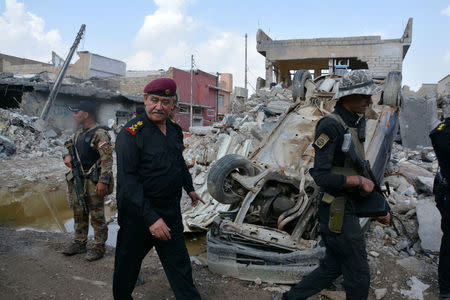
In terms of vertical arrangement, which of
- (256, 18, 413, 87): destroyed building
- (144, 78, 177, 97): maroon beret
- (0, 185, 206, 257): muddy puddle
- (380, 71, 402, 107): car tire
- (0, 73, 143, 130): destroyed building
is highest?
(256, 18, 413, 87): destroyed building

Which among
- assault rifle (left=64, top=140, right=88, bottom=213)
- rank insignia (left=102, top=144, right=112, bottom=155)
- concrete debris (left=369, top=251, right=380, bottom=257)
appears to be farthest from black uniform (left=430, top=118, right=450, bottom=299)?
assault rifle (left=64, top=140, right=88, bottom=213)

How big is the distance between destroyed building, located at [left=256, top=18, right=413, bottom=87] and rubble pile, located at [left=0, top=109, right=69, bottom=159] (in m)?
10.5

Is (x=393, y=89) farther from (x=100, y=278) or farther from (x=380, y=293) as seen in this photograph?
(x=100, y=278)

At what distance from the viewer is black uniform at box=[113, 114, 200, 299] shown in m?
2.06

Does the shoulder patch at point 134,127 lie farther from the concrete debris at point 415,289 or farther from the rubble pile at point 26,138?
the rubble pile at point 26,138

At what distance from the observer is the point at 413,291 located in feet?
10.6

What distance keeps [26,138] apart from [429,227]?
14186 mm

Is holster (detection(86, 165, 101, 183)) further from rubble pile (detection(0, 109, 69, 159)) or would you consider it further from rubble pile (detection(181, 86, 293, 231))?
rubble pile (detection(0, 109, 69, 159))

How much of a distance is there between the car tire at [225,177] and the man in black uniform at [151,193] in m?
1.36

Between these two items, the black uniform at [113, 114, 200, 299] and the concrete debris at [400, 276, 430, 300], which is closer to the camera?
the black uniform at [113, 114, 200, 299]

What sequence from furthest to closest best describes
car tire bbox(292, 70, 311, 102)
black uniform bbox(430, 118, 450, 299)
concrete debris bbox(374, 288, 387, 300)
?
car tire bbox(292, 70, 311, 102) → concrete debris bbox(374, 288, 387, 300) → black uniform bbox(430, 118, 450, 299)

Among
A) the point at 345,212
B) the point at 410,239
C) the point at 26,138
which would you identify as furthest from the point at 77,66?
the point at 345,212

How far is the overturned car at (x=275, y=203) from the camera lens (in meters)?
3.27

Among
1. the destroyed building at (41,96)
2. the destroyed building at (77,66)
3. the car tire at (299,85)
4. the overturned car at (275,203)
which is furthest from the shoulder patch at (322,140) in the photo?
the destroyed building at (77,66)
